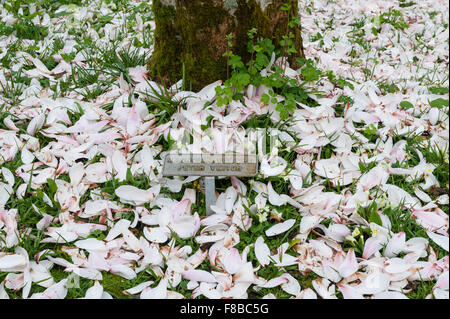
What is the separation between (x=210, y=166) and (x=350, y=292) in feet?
2.37

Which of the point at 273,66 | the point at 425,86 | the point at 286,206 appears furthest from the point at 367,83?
the point at 286,206

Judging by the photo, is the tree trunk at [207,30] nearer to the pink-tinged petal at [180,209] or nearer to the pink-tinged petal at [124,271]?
the pink-tinged petal at [180,209]

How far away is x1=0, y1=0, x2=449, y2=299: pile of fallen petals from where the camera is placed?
164 centimetres

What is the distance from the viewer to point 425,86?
268cm

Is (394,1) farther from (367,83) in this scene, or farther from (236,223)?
(236,223)

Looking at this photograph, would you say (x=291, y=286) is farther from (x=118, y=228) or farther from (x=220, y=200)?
(x=118, y=228)

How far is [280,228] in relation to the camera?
1.80m

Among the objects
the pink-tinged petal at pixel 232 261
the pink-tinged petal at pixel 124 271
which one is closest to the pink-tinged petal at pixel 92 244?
the pink-tinged petal at pixel 124 271

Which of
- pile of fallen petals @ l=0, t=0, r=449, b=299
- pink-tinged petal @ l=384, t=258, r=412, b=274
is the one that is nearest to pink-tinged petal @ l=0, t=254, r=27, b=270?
pile of fallen petals @ l=0, t=0, r=449, b=299

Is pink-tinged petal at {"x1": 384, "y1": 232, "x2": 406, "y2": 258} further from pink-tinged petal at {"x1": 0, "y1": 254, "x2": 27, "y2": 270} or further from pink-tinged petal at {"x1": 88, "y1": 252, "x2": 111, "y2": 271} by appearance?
pink-tinged petal at {"x1": 0, "y1": 254, "x2": 27, "y2": 270}

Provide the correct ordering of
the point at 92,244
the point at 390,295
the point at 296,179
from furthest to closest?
→ the point at 296,179 → the point at 92,244 → the point at 390,295

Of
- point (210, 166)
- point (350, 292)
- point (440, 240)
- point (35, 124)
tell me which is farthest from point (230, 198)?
point (35, 124)

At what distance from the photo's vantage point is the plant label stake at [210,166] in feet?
5.99

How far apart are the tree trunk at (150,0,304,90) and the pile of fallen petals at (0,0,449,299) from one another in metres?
0.11
